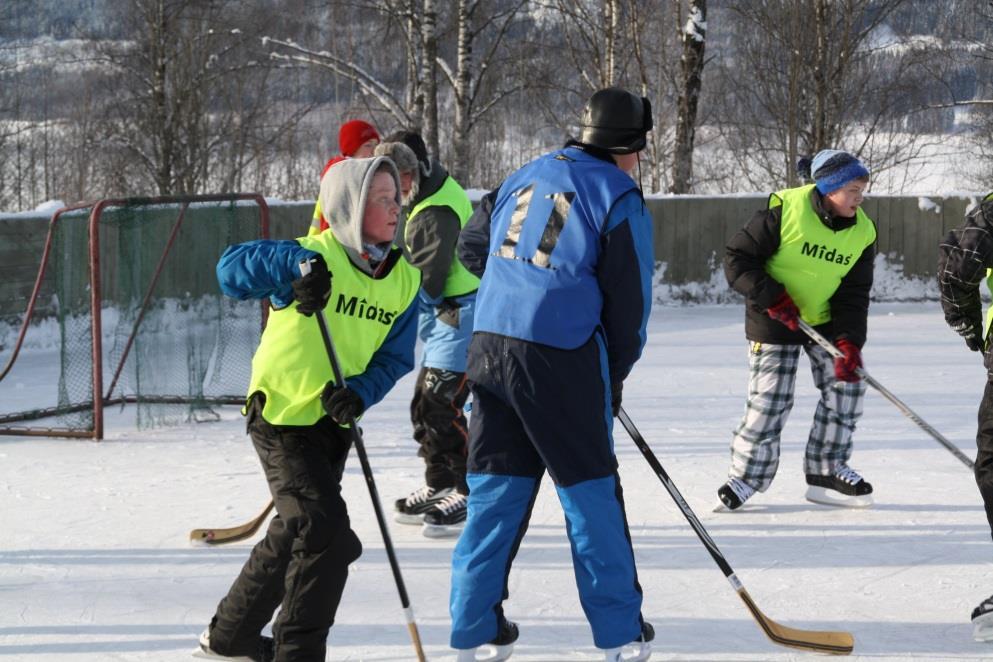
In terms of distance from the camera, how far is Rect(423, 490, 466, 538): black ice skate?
4957 mm

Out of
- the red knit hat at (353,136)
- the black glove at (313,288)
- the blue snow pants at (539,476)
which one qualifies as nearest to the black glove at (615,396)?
the blue snow pants at (539,476)

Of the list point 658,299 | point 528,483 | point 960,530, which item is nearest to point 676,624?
point 528,483

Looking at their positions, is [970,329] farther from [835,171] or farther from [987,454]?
[835,171]

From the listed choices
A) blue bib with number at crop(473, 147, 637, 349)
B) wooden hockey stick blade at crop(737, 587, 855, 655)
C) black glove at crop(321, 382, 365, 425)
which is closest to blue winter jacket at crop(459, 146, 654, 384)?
blue bib with number at crop(473, 147, 637, 349)

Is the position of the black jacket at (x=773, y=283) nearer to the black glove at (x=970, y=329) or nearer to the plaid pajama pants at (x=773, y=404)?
the plaid pajama pants at (x=773, y=404)

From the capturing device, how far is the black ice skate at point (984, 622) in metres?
3.78

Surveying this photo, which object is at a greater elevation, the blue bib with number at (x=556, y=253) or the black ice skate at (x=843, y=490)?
the blue bib with number at (x=556, y=253)

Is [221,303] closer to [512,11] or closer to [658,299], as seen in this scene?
[658,299]

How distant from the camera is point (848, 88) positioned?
2489 centimetres

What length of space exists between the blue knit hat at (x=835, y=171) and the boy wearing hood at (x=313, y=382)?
7.15 feet

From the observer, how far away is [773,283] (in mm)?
5090

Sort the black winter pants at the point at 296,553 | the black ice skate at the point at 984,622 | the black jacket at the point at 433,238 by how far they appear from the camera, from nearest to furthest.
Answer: the black winter pants at the point at 296,553
the black ice skate at the point at 984,622
the black jacket at the point at 433,238

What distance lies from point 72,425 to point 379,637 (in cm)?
417

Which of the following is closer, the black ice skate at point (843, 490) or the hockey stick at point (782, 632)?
the hockey stick at point (782, 632)
